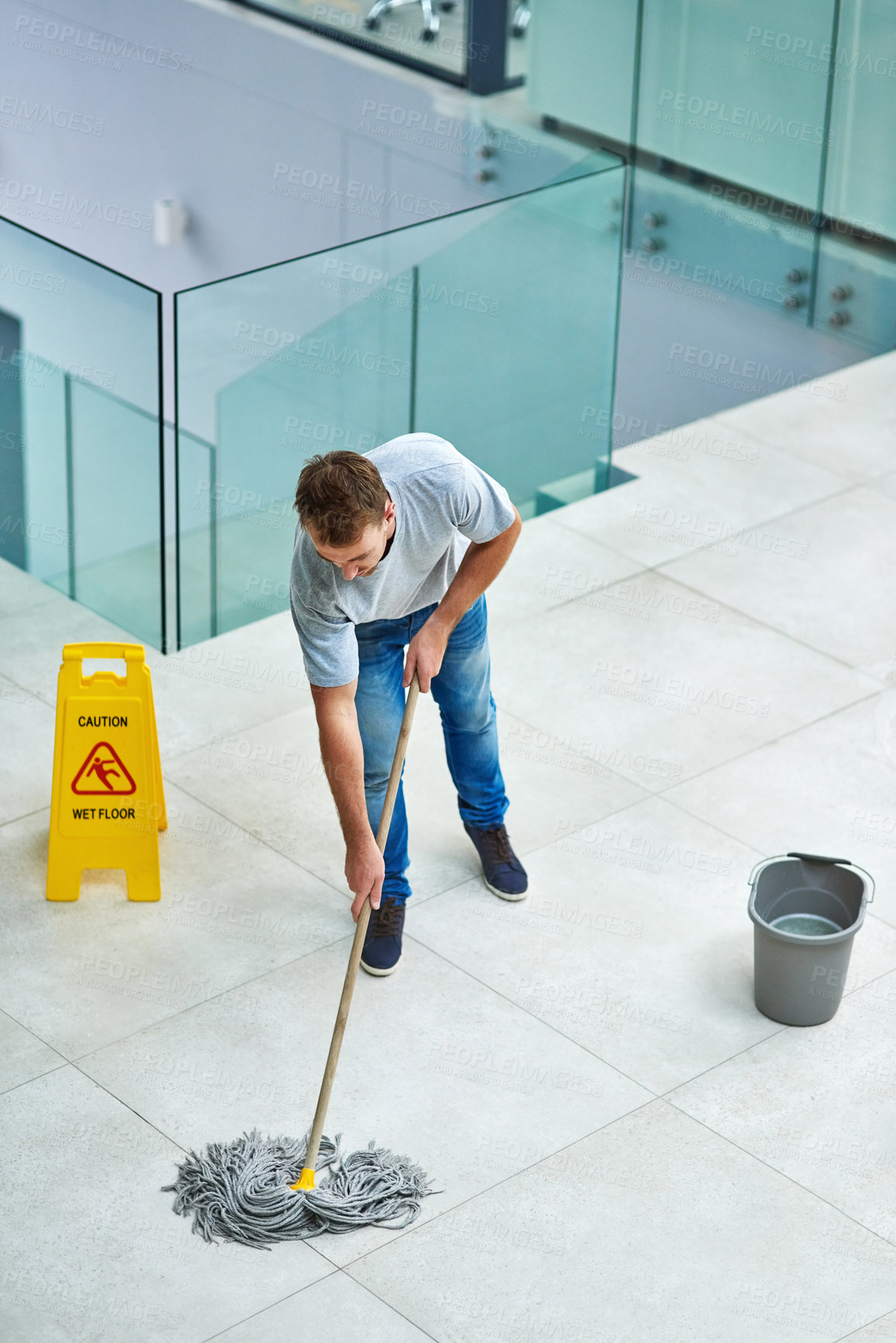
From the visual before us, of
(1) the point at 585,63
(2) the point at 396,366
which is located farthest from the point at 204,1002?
(1) the point at 585,63

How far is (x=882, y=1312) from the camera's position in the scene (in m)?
3.25

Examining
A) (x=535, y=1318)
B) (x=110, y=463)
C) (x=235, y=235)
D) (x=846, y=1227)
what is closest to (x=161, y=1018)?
(x=535, y=1318)

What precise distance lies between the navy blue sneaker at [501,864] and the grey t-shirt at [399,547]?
2.72 feet

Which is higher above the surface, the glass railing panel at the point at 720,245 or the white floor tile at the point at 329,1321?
the glass railing panel at the point at 720,245

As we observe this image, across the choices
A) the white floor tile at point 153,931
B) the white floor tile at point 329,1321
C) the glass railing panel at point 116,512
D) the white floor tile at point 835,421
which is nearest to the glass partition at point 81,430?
the glass railing panel at point 116,512

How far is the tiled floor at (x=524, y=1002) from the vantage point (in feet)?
10.8

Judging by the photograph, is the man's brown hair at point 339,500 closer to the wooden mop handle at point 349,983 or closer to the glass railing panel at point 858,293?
the wooden mop handle at point 349,983

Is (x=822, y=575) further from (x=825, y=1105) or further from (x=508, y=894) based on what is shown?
(x=825, y=1105)

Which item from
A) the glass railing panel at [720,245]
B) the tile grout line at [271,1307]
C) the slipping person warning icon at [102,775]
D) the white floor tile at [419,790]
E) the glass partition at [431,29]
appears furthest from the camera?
the glass partition at [431,29]

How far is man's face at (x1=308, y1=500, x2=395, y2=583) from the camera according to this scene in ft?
10.6

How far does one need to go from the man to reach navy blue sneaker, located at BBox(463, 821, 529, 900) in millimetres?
262

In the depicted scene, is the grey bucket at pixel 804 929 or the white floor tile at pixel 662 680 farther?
the white floor tile at pixel 662 680

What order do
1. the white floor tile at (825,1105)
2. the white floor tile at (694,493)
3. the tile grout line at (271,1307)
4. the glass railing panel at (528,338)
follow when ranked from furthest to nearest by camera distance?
the white floor tile at (694,493) → the glass railing panel at (528,338) → the white floor tile at (825,1105) → the tile grout line at (271,1307)

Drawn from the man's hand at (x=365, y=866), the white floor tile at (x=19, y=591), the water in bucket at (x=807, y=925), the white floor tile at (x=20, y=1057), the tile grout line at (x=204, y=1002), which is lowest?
the white floor tile at (x=20, y=1057)
